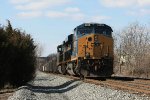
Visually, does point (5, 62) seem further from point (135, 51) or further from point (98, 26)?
point (135, 51)

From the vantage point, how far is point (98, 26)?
29.4 metres

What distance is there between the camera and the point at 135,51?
292 ft

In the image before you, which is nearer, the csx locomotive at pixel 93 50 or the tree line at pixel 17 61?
the tree line at pixel 17 61

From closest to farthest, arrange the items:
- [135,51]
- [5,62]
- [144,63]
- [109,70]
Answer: [5,62]
[109,70]
[144,63]
[135,51]

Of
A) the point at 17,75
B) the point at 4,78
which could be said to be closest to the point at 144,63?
the point at 17,75

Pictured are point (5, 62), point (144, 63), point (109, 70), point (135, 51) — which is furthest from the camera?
point (135, 51)

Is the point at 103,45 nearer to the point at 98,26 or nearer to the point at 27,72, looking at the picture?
the point at 98,26

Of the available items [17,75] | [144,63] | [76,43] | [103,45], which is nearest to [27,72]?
[17,75]

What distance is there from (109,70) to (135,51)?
6171cm

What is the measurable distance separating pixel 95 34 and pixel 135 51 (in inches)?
2413

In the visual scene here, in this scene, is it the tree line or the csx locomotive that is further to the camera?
the csx locomotive

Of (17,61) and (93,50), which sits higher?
(93,50)

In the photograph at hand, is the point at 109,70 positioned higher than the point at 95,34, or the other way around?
the point at 95,34

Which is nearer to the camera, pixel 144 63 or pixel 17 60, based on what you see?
pixel 17 60
